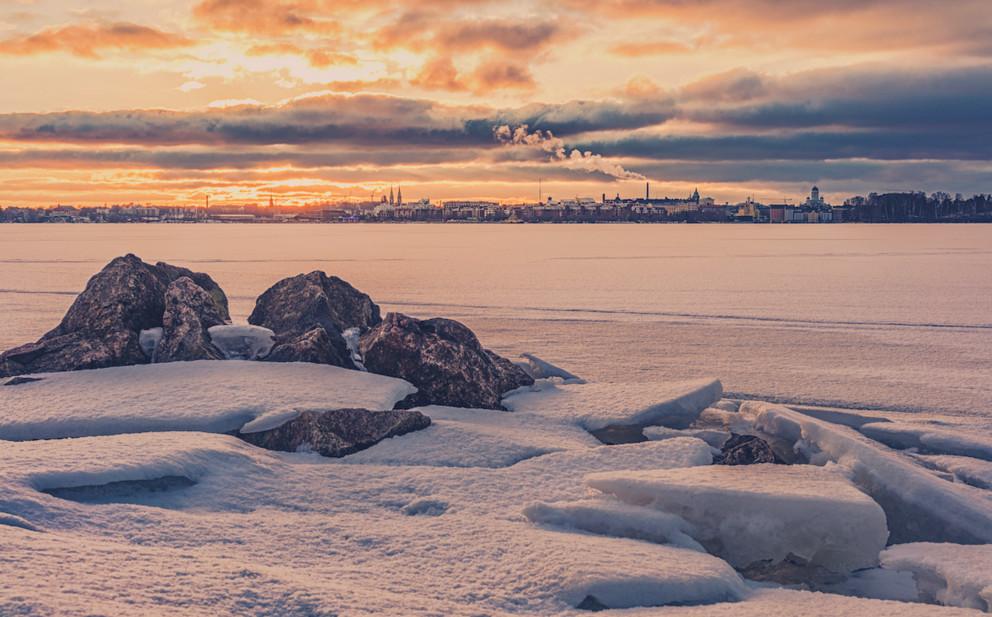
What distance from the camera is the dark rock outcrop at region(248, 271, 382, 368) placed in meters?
8.94

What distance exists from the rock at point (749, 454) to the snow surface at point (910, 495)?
484 mm

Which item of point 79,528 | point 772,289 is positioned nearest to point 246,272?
point 772,289

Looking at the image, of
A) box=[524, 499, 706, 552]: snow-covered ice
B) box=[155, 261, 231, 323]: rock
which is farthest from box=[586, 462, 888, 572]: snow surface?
box=[155, 261, 231, 323]: rock

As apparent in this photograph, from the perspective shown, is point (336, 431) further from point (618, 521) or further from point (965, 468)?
point (965, 468)

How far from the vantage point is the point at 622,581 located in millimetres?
4184

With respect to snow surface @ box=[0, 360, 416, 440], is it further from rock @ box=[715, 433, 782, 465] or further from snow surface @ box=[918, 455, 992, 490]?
snow surface @ box=[918, 455, 992, 490]

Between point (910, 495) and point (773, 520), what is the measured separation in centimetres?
136

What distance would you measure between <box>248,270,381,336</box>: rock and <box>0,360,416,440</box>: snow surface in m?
1.89

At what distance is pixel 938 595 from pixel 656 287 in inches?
832

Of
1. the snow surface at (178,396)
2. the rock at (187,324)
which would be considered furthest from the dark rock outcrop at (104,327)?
the snow surface at (178,396)

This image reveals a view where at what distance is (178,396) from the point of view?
24.5 ft

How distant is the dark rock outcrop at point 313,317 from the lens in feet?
29.3

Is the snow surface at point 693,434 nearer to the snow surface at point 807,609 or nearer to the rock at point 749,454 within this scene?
the rock at point 749,454

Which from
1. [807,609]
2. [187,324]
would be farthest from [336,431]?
[807,609]
